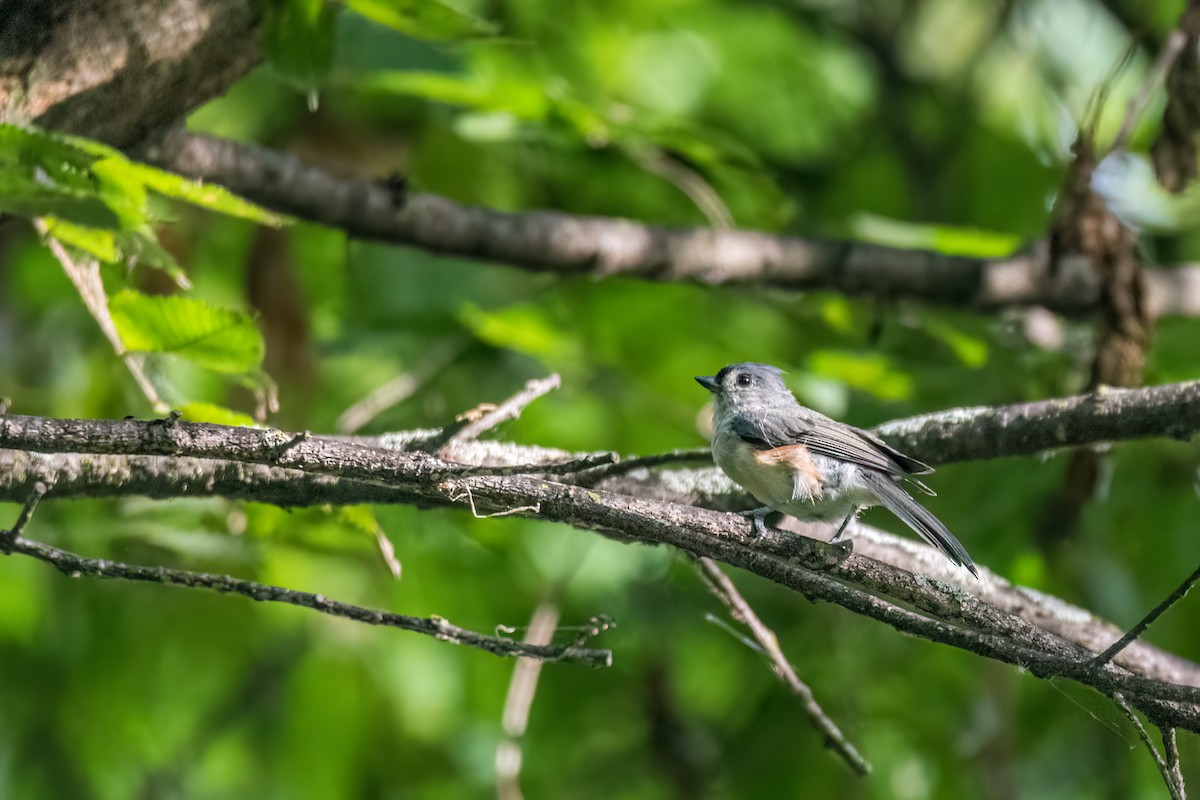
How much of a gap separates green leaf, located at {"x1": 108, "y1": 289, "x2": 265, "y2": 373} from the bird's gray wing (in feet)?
4.78

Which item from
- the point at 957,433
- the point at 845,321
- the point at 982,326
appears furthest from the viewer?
the point at 845,321

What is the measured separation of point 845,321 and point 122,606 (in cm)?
352

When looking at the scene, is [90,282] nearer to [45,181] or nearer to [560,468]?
[45,181]

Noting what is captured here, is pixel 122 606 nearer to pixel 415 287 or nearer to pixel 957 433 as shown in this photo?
pixel 415 287

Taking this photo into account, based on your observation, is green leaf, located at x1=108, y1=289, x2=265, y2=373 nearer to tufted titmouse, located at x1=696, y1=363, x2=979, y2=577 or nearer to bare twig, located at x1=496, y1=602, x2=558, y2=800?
tufted titmouse, located at x1=696, y1=363, x2=979, y2=577

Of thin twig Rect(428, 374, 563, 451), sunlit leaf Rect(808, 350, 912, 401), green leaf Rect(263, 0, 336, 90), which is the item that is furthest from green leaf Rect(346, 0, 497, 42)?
sunlit leaf Rect(808, 350, 912, 401)

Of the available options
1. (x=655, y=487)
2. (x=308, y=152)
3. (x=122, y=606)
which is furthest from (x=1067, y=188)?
(x=122, y=606)

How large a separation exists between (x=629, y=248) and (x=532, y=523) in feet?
4.61

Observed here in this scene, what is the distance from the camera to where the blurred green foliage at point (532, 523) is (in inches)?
178

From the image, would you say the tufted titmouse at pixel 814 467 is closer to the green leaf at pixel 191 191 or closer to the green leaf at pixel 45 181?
the green leaf at pixel 191 191

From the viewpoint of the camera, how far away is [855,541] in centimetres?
305

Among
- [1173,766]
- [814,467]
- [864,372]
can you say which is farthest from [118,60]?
[864,372]

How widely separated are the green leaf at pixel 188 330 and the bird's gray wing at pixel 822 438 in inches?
57.3

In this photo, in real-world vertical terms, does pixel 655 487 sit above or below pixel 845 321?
above
